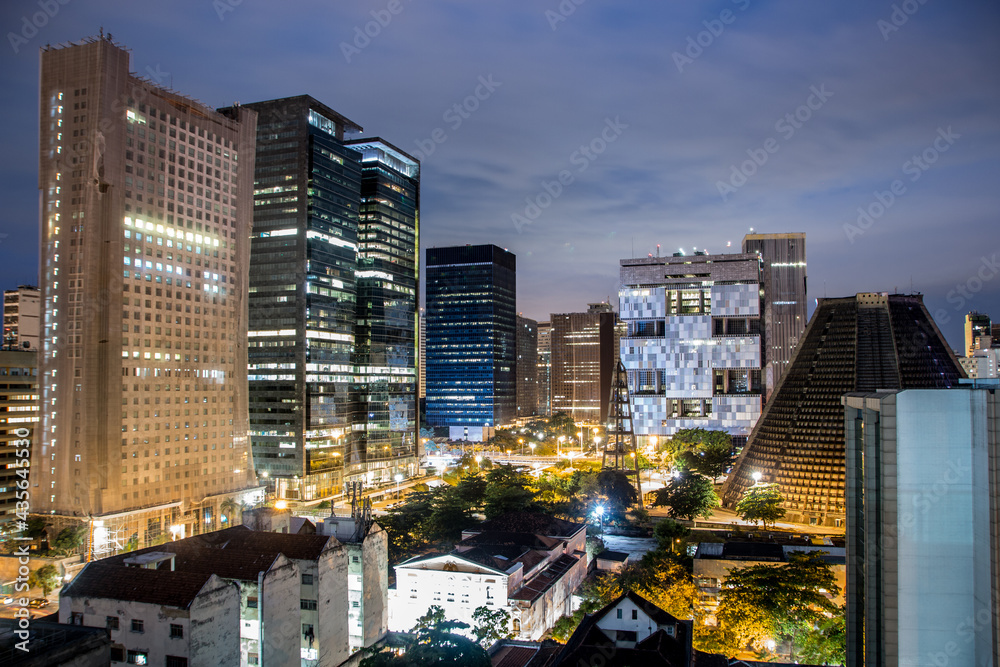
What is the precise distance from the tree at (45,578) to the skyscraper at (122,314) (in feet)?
26.2

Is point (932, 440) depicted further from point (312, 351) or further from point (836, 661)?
point (312, 351)

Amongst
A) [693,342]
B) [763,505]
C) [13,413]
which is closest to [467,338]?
[693,342]

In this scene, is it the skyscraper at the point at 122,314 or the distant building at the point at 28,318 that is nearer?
the skyscraper at the point at 122,314

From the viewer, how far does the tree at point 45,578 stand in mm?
52719

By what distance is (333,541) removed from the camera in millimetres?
42094

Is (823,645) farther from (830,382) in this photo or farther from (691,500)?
(830,382)

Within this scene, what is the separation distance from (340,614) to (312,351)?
194 feet

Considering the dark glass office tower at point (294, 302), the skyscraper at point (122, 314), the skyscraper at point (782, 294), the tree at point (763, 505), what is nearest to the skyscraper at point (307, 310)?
the dark glass office tower at point (294, 302)

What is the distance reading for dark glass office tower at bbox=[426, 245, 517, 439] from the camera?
183375 mm

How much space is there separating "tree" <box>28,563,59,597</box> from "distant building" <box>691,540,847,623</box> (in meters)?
50.5

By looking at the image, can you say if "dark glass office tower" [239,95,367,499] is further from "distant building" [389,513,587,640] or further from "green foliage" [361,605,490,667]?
"green foliage" [361,605,490,667]

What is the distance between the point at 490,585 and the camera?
151ft

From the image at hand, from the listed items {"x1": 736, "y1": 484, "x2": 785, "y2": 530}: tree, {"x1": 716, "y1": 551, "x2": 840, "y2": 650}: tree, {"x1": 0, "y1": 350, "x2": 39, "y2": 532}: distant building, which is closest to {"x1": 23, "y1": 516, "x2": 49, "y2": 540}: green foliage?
{"x1": 0, "y1": 350, "x2": 39, "y2": 532}: distant building

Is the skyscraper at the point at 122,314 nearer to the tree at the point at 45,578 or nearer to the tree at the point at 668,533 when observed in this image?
the tree at the point at 45,578
